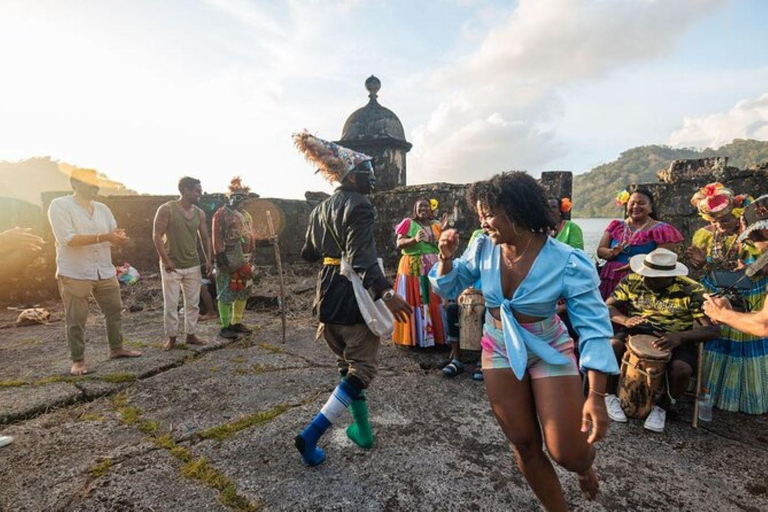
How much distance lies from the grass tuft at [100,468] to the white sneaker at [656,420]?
13.0 feet

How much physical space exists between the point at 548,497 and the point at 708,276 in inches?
128

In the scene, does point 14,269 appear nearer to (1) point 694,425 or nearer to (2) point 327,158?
(2) point 327,158

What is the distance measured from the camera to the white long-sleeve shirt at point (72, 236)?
3939mm

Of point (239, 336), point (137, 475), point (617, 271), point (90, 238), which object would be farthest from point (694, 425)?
point (90, 238)

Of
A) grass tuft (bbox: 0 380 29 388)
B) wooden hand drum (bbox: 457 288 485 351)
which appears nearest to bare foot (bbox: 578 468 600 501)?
wooden hand drum (bbox: 457 288 485 351)

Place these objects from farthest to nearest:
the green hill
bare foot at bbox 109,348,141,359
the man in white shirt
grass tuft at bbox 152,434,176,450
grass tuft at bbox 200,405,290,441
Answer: the green hill
bare foot at bbox 109,348,141,359
the man in white shirt
grass tuft at bbox 200,405,290,441
grass tuft at bbox 152,434,176,450

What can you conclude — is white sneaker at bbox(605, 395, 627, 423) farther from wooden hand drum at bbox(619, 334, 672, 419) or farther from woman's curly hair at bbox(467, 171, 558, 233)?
woman's curly hair at bbox(467, 171, 558, 233)

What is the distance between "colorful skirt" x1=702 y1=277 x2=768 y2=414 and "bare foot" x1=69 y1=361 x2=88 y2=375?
6013 mm

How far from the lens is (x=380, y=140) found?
1178 centimetres

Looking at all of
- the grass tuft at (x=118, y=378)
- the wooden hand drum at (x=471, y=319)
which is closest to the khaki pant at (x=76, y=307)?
the grass tuft at (x=118, y=378)

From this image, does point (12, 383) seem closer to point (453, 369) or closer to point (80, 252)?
point (80, 252)

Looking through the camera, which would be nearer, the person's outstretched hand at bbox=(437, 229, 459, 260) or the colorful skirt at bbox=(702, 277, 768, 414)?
the person's outstretched hand at bbox=(437, 229, 459, 260)

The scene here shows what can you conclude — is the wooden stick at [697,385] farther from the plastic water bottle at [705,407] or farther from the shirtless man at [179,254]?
the shirtless man at [179,254]

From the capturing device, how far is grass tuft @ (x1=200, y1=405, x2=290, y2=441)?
287 cm
